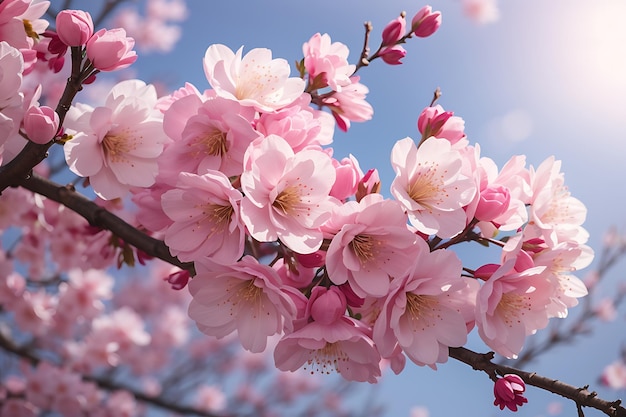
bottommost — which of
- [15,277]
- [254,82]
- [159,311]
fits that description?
[159,311]

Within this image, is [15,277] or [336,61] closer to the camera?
[336,61]

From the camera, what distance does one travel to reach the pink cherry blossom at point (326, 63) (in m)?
1.28

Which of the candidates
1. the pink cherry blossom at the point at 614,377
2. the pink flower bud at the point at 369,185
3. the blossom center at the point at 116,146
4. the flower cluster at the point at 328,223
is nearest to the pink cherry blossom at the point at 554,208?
the flower cluster at the point at 328,223

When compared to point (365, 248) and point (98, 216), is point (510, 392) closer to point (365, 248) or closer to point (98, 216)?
point (365, 248)

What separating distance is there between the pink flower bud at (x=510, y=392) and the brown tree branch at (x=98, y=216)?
0.74 meters

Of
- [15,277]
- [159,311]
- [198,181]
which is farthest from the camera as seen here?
[159,311]

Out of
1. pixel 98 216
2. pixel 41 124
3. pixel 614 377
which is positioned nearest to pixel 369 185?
pixel 41 124

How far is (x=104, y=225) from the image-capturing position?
1434 millimetres

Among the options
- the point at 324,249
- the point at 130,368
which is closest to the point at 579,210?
the point at 324,249

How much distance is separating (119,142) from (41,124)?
0.24 metres

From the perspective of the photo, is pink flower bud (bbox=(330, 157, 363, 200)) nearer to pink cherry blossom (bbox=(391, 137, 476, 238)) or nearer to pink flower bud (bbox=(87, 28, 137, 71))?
pink cherry blossom (bbox=(391, 137, 476, 238))

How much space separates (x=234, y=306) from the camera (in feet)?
3.61

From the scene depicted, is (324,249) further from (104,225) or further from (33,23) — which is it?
(33,23)

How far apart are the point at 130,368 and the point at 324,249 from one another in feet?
16.1
